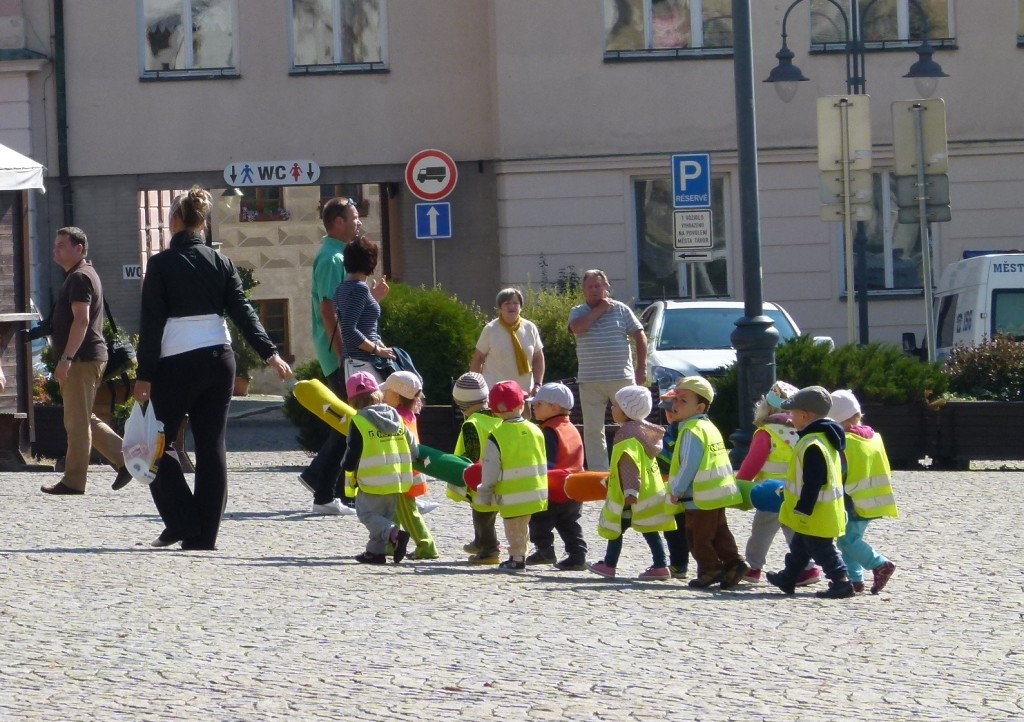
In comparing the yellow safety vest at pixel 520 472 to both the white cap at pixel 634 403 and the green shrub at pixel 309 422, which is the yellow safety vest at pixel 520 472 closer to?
the white cap at pixel 634 403

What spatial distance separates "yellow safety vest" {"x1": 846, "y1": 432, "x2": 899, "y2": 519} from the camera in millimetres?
9008

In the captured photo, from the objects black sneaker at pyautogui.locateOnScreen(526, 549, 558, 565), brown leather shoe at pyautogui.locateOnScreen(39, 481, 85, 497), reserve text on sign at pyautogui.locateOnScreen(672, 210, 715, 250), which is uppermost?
reserve text on sign at pyautogui.locateOnScreen(672, 210, 715, 250)

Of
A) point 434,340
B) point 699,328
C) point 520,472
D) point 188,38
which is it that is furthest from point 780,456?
point 188,38

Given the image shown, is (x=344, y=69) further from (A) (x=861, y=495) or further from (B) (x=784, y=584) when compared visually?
(B) (x=784, y=584)

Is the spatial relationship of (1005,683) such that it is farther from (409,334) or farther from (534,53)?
(534,53)

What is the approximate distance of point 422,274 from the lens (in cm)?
2636

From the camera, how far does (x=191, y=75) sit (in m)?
25.9

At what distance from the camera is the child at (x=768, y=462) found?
9.30m

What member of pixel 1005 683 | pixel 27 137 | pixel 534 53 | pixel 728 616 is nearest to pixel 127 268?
pixel 27 137

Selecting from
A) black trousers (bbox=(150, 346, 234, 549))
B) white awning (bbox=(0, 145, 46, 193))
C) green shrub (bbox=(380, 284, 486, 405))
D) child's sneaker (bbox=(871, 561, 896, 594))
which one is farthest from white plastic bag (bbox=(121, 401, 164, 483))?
green shrub (bbox=(380, 284, 486, 405))

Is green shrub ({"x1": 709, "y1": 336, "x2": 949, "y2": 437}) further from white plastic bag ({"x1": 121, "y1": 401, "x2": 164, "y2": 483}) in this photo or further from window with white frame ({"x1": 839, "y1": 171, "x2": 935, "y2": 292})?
window with white frame ({"x1": 839, "y1": 171, "x2": 935, "y2": 292})

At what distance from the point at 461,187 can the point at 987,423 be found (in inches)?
454

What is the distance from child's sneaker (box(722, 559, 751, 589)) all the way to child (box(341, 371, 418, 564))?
1632 mm

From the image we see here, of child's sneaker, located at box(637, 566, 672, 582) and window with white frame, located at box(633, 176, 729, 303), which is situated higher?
window with white frame, located at box(633, 176, 729, 303)
